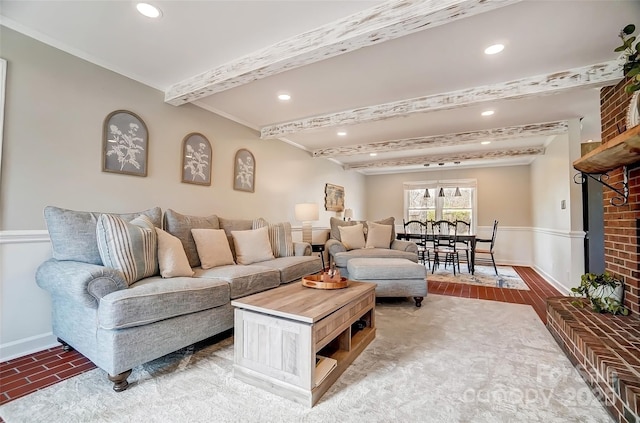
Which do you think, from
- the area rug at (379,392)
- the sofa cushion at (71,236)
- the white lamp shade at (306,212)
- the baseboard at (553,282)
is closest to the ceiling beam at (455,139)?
the white lamp shade at (306,212)

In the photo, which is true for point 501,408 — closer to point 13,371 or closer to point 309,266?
point 309,266

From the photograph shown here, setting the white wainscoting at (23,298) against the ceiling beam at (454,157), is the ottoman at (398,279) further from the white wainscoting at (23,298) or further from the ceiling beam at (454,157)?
the ceiling beam at (454,157)

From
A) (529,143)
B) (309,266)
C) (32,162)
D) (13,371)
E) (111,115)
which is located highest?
(529,143)

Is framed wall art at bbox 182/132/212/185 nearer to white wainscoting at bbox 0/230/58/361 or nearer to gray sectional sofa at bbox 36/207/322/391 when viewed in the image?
gray sectional sofa at bbox 36/207/322/391

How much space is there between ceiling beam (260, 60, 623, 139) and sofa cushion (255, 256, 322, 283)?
69.7 inches

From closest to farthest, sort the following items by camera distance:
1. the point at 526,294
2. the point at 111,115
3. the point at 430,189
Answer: the point at 111,115, the point at 526,294, the point at 430,189

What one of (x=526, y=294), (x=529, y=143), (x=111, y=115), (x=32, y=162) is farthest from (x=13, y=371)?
(x=529, y=143)

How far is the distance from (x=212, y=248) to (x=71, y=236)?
3.55ft

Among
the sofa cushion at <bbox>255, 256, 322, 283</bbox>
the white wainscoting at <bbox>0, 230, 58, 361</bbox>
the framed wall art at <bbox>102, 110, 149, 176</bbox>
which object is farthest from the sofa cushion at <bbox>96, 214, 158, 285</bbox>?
the sofa cushion at <bbox>255, 256, 322, 283</bbox>

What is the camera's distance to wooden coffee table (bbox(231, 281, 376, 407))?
1.59m

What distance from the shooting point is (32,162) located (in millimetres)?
2205

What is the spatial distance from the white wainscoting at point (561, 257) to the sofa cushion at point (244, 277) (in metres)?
3.77

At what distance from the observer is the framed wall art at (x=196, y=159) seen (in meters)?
3.33

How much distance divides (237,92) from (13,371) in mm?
2888
